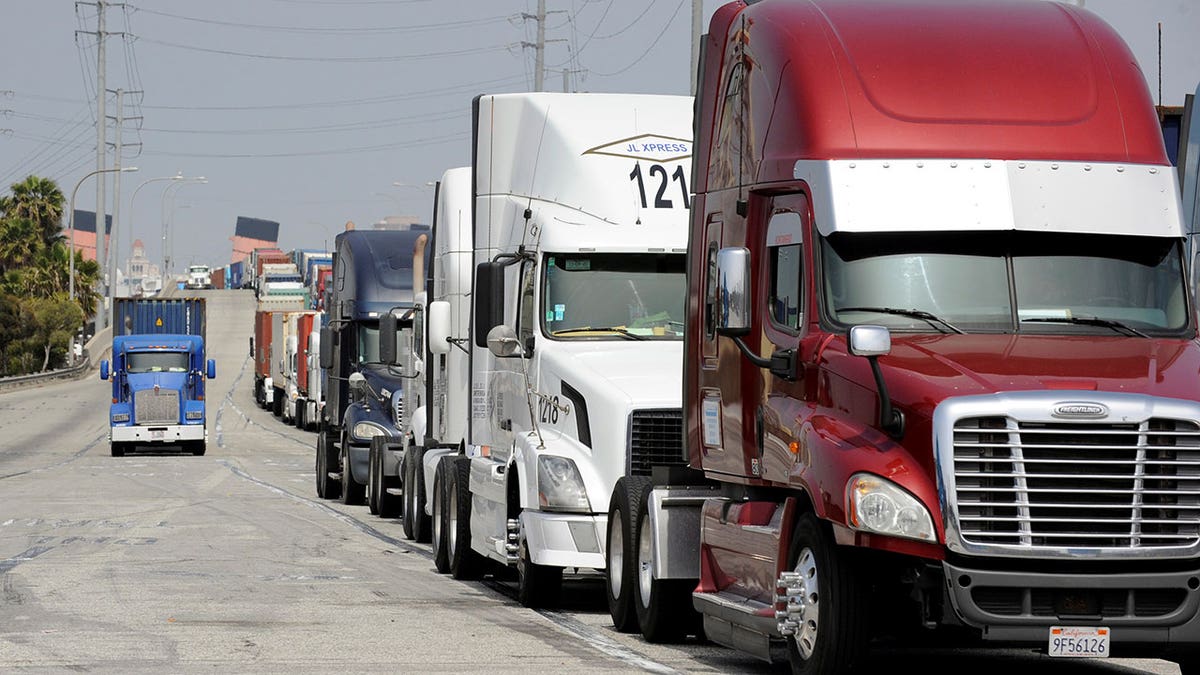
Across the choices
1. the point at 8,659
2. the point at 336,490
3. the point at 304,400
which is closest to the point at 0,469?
the point at 336,490

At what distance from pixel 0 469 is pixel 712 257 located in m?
30.7

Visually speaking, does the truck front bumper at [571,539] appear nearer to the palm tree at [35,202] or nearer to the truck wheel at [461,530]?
the truck wheel at [461,530]

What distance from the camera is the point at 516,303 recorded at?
16500 mm

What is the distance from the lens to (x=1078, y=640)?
9.76 m

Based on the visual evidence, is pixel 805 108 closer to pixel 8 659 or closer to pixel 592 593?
pixel 8 659

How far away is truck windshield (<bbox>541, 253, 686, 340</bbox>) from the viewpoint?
51.8ft

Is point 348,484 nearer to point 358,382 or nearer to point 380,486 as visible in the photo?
point 358,382

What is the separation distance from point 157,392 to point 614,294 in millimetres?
33257

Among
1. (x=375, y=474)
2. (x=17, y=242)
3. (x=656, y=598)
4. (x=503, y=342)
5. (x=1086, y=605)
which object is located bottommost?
(x=375, y=474)

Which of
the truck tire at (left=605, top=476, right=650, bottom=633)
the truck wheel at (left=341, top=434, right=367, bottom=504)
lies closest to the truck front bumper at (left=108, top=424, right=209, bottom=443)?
the truck wheel at (left=341, top=434, right=367, bottom=504)

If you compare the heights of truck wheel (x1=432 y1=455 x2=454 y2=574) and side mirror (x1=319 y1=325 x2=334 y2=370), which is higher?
side mirror (x1=319 y1=325 x2=334 y2=370)

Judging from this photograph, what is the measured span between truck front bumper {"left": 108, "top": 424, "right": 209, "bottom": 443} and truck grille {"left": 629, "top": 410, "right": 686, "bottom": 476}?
3393 cm

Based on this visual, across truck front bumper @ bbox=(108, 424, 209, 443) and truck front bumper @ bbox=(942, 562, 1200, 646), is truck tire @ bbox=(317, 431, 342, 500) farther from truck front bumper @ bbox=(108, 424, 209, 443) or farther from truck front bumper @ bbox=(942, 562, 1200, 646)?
truck front bumper @ bbox=(942, 562, 1200, 646)

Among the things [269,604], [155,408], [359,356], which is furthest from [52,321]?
[269,604]
